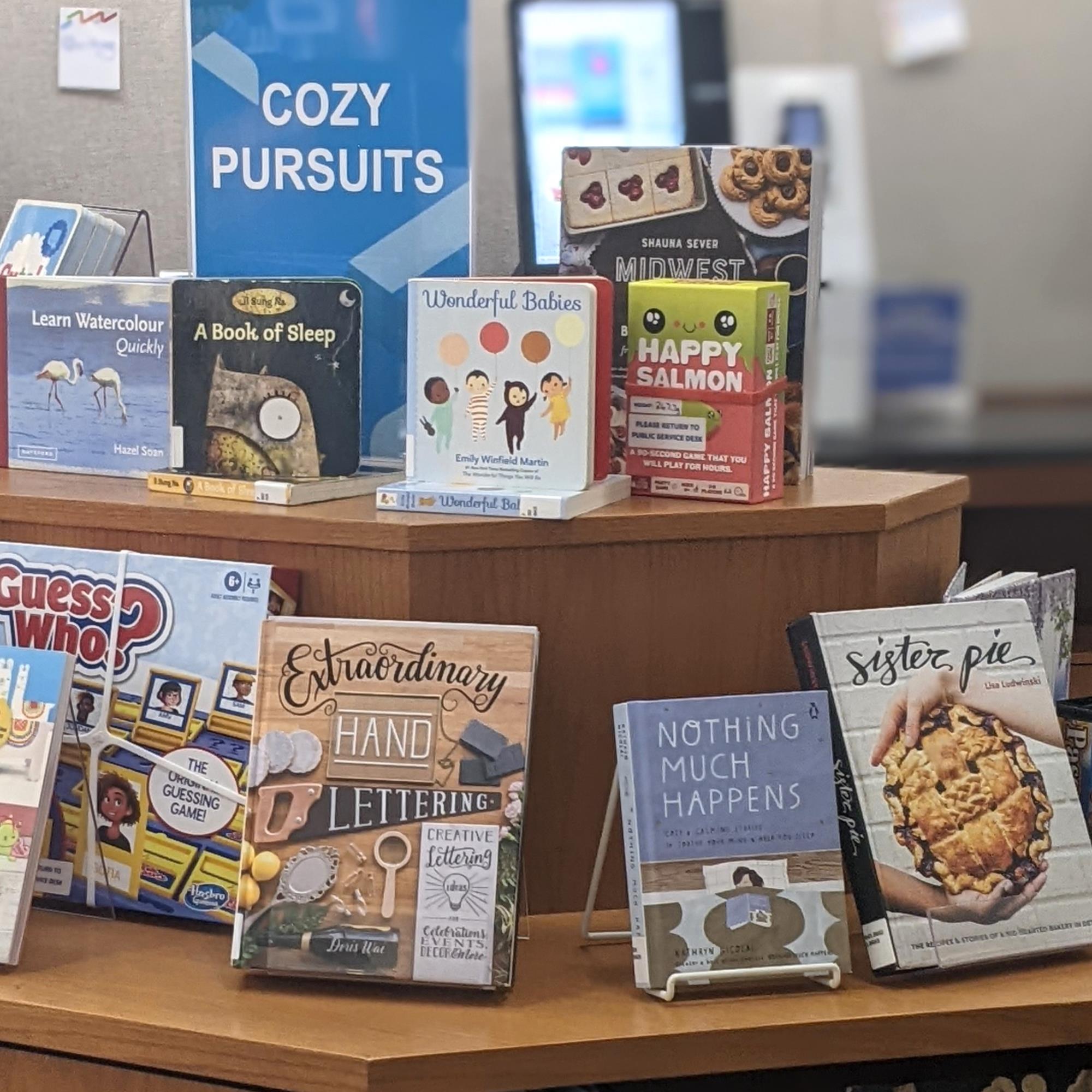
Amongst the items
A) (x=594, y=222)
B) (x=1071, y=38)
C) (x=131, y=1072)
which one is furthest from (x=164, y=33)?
(x=1071, y=38)

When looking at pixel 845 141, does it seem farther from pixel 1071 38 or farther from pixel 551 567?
pixel 551 567

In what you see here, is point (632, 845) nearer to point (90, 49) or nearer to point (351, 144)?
point (351, 144)

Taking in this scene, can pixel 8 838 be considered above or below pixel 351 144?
below

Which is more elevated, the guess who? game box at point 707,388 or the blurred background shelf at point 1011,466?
the guess who? game box at point 707,388

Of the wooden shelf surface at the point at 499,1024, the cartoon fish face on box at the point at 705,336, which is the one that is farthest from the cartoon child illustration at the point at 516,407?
the wooden shelf surface at the point at 499,1024

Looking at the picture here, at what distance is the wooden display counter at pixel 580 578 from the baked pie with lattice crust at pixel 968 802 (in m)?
0.15

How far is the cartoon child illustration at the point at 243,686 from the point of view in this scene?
143 centimetres

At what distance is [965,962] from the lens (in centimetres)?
134

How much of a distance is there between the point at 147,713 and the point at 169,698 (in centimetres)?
3

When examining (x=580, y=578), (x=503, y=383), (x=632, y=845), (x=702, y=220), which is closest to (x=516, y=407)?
(x=503, y=383)

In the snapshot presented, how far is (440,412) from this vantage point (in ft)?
4.76

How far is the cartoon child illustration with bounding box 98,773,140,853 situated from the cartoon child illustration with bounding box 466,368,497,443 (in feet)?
1.52

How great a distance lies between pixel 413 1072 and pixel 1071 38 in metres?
2.53

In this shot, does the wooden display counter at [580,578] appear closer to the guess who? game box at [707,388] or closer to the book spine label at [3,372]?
the guess who? game box at [707,388]
